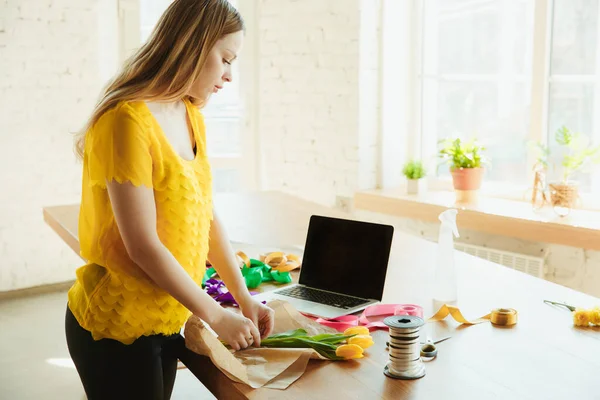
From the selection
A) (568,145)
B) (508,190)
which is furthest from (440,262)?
(508,190)

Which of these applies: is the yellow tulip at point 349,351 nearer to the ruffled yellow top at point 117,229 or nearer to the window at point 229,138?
the ruffled yellow top at point 117,229

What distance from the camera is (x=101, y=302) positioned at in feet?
4.31

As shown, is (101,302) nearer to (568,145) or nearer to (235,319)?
(235,319)

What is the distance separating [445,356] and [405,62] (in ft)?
9.45

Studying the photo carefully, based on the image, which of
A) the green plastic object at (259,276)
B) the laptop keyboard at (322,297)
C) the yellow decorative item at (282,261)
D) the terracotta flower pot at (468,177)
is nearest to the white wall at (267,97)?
the terracotta flower pot at (468,177)

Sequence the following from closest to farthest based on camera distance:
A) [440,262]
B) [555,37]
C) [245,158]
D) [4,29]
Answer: [440,262] < [555,37] < [4,29] < [245,158]

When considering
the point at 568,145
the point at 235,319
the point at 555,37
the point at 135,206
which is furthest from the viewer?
the point at 555,37

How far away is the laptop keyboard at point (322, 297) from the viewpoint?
1.67 metres

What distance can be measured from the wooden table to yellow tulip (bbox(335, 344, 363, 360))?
0.01 metres

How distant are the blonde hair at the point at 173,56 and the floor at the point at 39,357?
188 cm

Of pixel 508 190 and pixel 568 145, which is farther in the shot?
pixel 508 190

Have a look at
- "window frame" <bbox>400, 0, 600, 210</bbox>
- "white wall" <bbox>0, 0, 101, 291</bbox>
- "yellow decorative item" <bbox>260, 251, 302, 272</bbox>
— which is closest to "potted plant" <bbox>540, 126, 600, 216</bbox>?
"window frame" <bbox>400, 0, 600, 210</bbox>

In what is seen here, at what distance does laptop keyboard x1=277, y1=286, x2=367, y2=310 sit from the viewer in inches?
65.7

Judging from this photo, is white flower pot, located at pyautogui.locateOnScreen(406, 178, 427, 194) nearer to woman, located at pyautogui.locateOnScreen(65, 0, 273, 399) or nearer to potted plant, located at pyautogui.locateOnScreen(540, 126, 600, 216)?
potted plant, located at pyautogui.locateOnScreen(540, 126, 600, 216)
